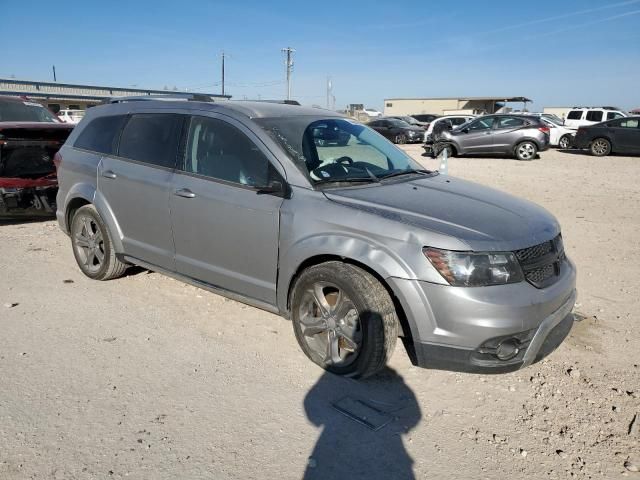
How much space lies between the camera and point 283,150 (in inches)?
145

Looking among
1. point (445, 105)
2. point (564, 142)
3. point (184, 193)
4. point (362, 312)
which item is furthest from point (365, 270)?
point (445, 105)

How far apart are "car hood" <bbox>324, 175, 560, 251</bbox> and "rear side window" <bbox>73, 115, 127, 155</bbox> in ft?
8.23

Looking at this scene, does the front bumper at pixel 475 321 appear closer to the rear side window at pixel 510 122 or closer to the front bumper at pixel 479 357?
the front bumper at pixel 479 357

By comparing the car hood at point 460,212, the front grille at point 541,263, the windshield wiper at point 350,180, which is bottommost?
the front grille at point 541,263

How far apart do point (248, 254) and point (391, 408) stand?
1.46m

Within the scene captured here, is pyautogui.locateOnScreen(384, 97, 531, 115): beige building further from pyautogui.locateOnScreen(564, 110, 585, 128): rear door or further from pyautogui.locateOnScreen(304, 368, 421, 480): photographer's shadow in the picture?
pyautogui.locateOnScreen(304, 368, 421, 480): photographer's shadow

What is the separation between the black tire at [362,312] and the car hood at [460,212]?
1.41ft

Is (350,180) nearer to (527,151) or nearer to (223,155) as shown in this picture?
(223,155)

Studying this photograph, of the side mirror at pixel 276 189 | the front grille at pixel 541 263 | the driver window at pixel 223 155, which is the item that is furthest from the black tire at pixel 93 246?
the front grille at pixel 541 263

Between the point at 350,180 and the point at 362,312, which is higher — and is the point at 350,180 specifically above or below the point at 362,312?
above

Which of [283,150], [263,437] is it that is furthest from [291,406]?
[283,150]

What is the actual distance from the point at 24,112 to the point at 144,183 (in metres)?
7.26

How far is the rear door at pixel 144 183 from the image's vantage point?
432 cm

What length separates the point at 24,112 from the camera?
10.0 meters
